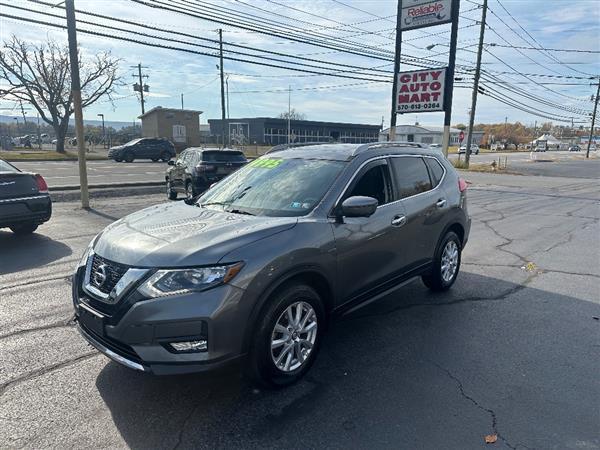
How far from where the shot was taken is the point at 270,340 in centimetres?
283

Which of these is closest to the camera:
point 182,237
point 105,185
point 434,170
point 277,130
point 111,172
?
point 182,237

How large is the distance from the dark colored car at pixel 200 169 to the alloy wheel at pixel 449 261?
8001 millimetres

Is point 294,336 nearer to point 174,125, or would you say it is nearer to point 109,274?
point 109,274

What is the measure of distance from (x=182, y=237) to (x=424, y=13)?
1572 cm

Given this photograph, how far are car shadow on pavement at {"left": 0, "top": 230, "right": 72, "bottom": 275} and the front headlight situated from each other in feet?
13.7

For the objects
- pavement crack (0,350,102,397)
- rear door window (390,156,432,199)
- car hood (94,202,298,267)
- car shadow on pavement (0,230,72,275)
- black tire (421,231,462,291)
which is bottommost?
pavement crack (0,350,102,397)

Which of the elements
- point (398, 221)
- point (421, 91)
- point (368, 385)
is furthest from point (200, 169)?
point (368, 385)

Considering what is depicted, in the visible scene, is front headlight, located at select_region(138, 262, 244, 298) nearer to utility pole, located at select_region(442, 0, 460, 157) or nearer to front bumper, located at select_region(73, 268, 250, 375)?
front bumper, located at select_region(73, 268, 250, 375)

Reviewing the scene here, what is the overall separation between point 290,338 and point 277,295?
1.28ft

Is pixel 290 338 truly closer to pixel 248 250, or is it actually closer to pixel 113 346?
pixel 248 250

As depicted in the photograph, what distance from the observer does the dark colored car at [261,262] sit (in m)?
A: 2.52

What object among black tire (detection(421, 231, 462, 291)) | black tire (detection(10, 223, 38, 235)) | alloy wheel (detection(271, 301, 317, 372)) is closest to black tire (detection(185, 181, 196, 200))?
black tire (detection(10, 223, 38, 235))

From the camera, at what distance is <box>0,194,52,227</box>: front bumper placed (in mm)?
6574

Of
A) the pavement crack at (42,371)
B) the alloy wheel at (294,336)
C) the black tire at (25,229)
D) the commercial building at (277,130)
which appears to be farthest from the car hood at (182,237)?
the commercial building at (277,130)
